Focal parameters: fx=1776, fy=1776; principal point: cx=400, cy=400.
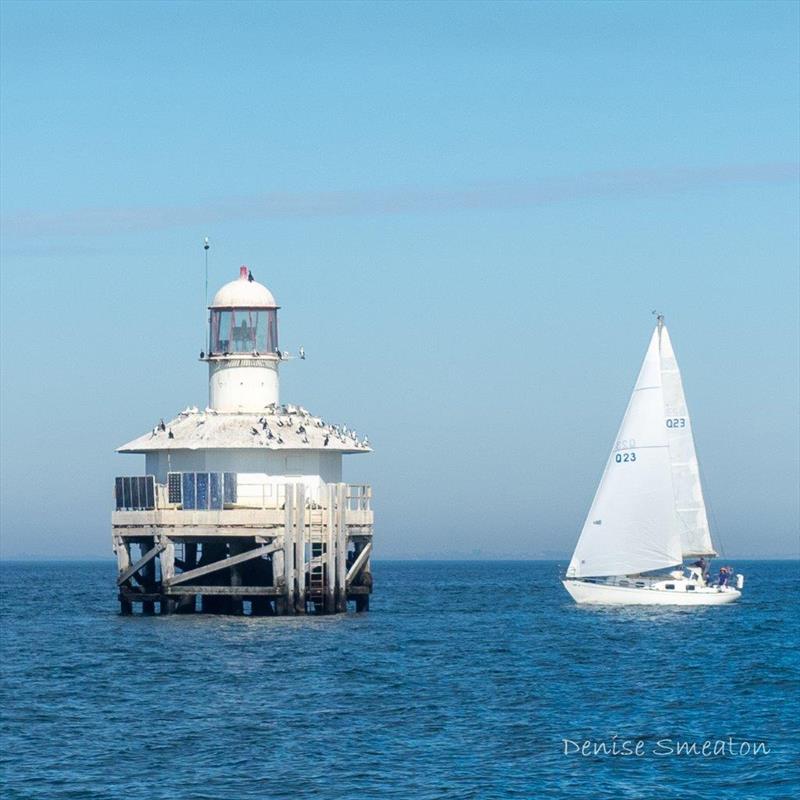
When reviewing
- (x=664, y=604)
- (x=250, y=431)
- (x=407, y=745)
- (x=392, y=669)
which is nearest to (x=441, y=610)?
(x=664, y=604)

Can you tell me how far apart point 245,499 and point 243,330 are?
6.86 m

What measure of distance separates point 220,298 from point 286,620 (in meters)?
12.6

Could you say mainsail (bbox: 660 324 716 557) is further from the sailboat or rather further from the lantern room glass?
the lantern room glass

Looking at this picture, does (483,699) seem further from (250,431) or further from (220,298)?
(220,298)

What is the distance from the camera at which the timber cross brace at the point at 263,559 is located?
59250mm

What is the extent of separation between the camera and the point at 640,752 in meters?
34.0

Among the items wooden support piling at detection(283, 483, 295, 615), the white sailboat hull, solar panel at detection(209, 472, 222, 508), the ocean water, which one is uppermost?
solar panel at detection(209, 472, 222, 508)

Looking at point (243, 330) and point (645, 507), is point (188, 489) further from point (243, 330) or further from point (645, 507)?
point (645, 507)

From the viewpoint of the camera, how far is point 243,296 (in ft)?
211

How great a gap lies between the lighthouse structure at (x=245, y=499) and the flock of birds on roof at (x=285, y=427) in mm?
59

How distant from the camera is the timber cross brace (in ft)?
194

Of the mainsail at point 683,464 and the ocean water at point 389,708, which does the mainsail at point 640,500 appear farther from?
the ocean water at point 389,708

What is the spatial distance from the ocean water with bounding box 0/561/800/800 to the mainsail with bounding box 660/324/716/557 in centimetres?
956

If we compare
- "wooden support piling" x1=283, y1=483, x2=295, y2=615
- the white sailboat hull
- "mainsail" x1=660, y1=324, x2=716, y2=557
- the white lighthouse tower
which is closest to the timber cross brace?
"wooden support piling" x1=283, y1=483, x2=295, y2=615
